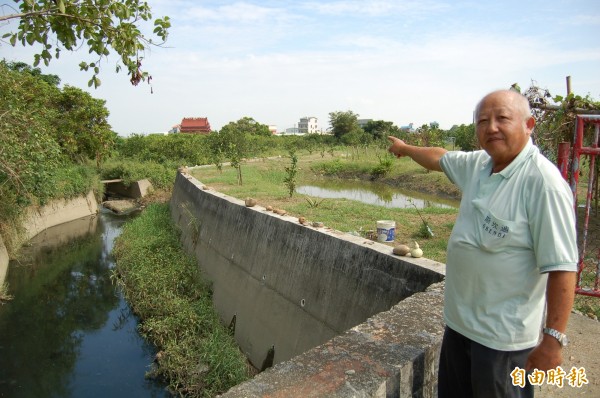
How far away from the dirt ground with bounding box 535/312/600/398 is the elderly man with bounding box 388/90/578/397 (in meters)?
1.12

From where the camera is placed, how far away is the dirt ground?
2.67 metres

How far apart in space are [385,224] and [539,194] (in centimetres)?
515

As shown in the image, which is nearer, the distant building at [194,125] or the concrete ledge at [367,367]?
the concrete ledge at [367,367]

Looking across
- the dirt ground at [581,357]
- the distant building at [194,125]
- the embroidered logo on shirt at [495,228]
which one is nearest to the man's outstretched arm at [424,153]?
the embroidered logo on shirt at [495,228]

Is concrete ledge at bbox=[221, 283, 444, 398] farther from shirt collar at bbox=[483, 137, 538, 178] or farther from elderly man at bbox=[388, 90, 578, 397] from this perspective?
shirt collar at bbox=[483, 137, 538, 178]

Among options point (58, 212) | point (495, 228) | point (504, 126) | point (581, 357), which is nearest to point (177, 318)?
point (581, 357)

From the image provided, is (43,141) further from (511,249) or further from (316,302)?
(511,249)

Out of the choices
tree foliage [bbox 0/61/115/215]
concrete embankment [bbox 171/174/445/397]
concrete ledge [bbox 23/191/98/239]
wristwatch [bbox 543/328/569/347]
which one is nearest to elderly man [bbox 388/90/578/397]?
wristwatch [bbox 543/328/569/347]

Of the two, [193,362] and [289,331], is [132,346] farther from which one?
[289,331]

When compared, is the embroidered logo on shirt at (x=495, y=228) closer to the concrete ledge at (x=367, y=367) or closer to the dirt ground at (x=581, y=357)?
the concrete ledge at (x=367, y=367)

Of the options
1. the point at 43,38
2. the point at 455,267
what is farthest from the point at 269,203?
the point at 455,267

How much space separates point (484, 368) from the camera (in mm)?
1786

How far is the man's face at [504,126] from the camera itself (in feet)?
5.83

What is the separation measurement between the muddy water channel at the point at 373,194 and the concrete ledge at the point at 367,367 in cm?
1162
